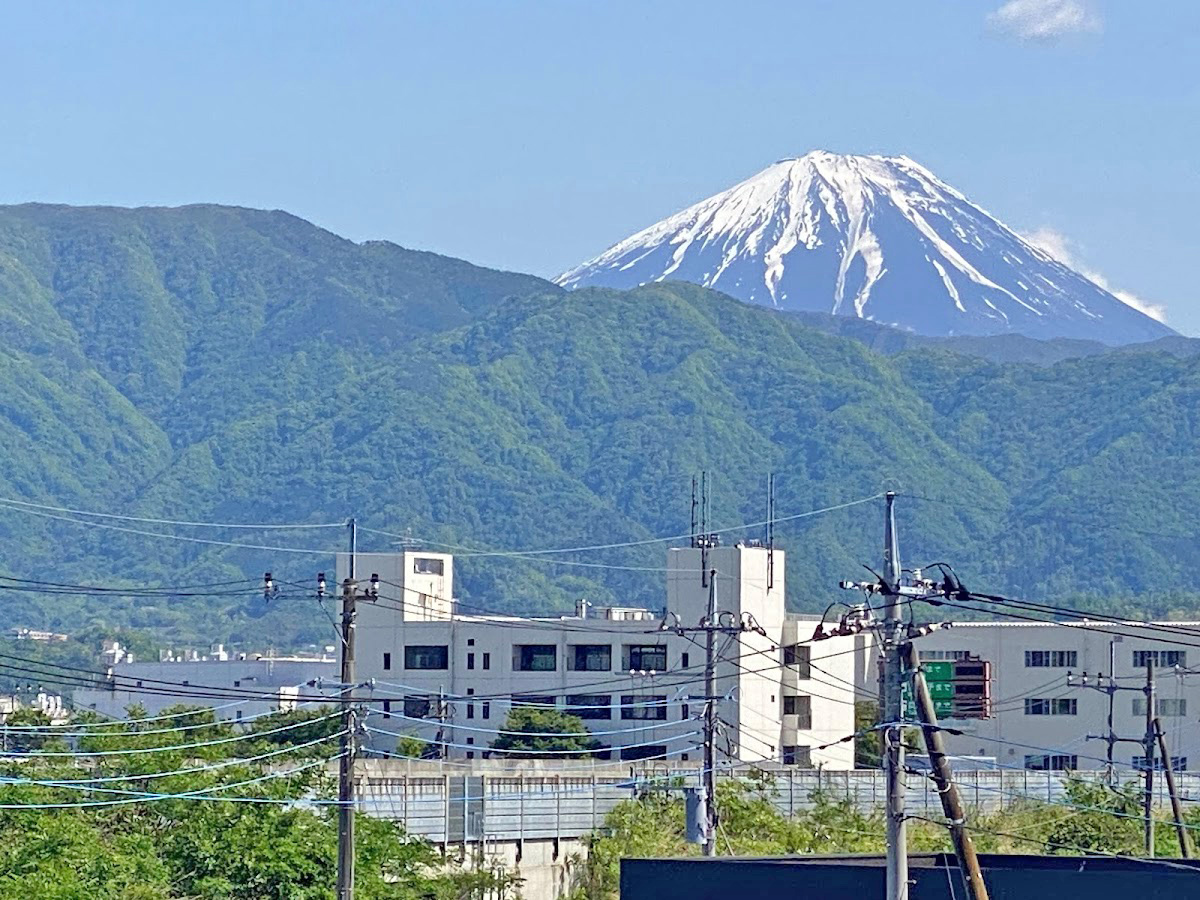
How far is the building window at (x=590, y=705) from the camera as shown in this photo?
285 feet

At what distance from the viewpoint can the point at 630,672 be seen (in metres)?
87.6

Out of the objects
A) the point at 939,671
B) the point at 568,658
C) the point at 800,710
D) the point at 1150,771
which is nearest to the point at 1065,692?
the point at 800,710

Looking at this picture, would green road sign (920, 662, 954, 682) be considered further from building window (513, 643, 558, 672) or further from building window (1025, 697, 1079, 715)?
building window (1025, 697, 1079, 715)

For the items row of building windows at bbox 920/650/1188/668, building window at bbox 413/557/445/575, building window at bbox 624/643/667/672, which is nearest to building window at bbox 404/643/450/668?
building window at bbox 413/557/445/575

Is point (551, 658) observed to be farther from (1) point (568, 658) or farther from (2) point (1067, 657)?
(2) point (1067, 657)

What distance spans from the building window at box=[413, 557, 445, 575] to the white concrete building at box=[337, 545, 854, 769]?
13.9ft

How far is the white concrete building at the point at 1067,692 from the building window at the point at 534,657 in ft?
47.4

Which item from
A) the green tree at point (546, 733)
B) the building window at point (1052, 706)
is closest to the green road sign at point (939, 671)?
the green tree at point (546, 733)

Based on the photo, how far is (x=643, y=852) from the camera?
44312 millimetres

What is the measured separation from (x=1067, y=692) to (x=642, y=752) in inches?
697

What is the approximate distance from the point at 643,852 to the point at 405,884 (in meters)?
5.77

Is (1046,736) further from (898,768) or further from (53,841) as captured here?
(898,768)

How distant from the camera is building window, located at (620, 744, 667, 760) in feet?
281

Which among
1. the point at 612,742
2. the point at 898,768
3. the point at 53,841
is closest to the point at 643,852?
the point at 53,841
